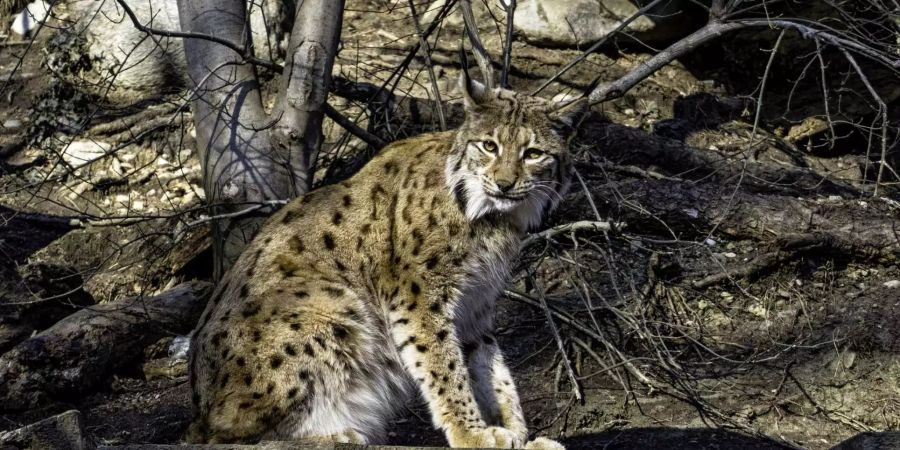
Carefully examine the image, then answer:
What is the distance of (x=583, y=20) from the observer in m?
10.4

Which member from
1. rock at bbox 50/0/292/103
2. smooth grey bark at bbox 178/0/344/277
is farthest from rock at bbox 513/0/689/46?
smooth grey bark at bbox 178/0/344/277

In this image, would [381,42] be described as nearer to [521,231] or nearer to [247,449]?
[521,231]

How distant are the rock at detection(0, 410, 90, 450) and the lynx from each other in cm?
64

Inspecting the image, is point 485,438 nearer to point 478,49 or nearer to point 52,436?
point 52,436

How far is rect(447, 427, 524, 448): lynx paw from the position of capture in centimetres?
507

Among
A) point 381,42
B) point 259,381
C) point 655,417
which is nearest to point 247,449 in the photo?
point 259,381

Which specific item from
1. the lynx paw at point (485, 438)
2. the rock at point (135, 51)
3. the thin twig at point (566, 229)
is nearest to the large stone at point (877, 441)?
the lynx paw at point (485, 438)

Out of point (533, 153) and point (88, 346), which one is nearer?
Answer: point (533, 153)

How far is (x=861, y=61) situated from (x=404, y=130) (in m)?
4.50

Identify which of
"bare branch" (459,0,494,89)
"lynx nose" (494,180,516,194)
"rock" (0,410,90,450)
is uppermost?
"bare branch" (459,0,494,89)

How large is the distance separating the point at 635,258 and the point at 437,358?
11.6 ft

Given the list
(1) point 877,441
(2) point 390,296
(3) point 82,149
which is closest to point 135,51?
(3) point 82,149

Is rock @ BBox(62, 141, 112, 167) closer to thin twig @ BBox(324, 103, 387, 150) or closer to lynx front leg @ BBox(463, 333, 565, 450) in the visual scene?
thin twig @ BBox(324, 103, 387, 150)

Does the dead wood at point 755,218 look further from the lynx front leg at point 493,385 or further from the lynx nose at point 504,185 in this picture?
the lynx nose at point 504,185
